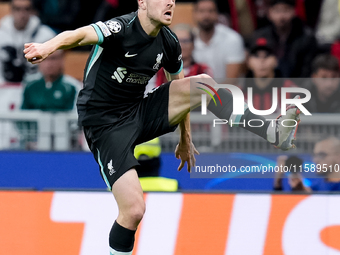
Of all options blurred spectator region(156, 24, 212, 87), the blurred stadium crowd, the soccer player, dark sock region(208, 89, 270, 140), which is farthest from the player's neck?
blurred spectator region(156, 24, 212, 87)

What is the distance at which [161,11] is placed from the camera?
435 centimetres

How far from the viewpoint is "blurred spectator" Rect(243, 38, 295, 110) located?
23.4 ft

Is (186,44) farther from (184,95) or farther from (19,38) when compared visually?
(184,95)

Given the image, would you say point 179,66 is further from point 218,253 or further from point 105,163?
point 218,253

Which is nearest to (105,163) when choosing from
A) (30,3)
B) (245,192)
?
(245,192)

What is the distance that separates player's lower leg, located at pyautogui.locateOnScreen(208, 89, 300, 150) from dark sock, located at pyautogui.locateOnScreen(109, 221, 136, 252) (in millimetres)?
1171

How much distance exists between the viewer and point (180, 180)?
739 centimetres

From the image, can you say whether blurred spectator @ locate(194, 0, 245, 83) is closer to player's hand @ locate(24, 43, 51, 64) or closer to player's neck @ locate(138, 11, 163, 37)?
player's neck @ locate(138, 11, 163, 37)

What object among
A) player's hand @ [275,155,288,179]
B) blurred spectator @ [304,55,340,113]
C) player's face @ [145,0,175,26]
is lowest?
player's hand @ [275,155,288,179]

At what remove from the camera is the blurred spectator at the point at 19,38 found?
341 inches

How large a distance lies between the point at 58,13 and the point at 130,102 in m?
5.29

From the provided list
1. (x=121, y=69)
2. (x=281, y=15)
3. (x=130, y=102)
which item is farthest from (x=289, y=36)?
(x=121, y=69)

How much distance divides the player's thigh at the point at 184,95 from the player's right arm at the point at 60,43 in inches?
32.8

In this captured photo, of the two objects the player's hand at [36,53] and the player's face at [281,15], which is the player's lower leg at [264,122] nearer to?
the player's hand at [36,53]
